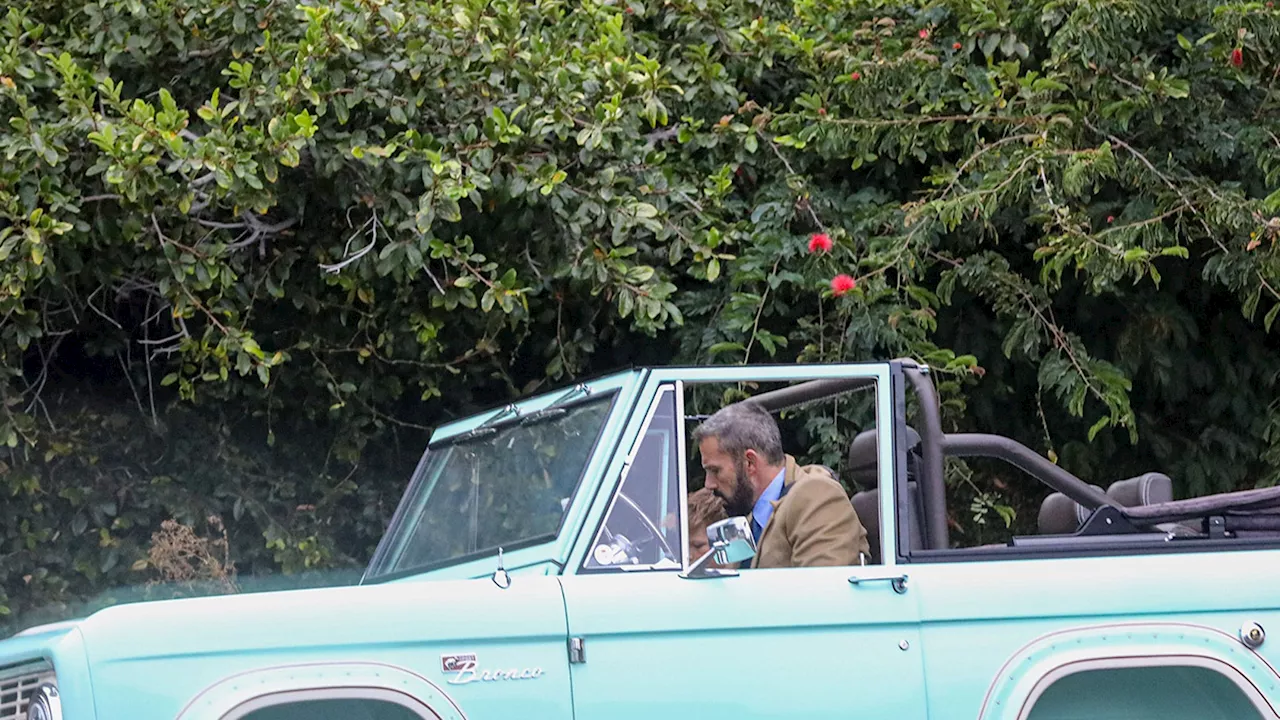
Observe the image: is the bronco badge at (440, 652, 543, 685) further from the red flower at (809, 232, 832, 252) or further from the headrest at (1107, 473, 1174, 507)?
the red flower at (809, 232, 832, 252)

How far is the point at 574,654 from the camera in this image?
3.44 m

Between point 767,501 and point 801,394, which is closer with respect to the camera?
point 767,501

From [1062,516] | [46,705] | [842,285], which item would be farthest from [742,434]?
[46,705]

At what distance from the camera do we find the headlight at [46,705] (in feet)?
10.6

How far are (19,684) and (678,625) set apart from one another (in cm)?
155

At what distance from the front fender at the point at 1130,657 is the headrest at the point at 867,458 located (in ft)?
2.72

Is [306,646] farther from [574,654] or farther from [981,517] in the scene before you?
[981,517]

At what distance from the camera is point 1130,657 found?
11.9 feet

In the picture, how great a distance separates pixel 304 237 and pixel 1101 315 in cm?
370

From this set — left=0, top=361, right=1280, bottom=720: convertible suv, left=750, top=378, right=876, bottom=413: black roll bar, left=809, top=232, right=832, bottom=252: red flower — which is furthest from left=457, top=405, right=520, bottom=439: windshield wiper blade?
left=809, top=232, right=832, bottom=252: red flower

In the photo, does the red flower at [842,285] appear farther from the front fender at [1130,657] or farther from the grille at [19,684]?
the grille at [19,684]

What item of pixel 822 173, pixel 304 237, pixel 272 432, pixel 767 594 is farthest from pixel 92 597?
pixel 767 594

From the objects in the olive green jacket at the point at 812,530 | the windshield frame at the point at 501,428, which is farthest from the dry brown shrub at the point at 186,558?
the olive green jacket at the point at 812,530

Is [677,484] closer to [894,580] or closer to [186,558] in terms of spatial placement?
[894,580]
